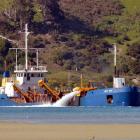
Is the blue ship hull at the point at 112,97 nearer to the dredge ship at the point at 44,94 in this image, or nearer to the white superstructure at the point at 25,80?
the dredge ship at the point at 44,94

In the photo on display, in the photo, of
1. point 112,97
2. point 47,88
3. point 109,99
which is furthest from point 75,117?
point 47,88

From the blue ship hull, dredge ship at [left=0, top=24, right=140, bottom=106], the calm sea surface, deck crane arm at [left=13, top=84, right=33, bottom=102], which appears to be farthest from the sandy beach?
deck crane arm at [left=13, top=84, right=33, bottom=102]

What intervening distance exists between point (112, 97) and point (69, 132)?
173ft

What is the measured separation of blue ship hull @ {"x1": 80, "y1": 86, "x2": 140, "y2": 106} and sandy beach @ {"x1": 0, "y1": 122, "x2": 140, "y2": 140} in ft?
151

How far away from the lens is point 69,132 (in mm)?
48281

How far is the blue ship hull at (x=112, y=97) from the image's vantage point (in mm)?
100312

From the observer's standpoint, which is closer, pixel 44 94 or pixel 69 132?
pixel 69 132

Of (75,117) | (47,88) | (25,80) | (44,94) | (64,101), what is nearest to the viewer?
(75,117)

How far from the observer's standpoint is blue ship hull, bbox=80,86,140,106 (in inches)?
3949

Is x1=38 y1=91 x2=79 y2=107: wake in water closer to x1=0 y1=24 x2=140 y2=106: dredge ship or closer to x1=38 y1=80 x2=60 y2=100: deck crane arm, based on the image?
x1=0 y1=24 x2=140 y2=106: dredge ship

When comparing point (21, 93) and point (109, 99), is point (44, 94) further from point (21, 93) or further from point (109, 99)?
point (109, 99)

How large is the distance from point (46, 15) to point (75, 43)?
1095cm

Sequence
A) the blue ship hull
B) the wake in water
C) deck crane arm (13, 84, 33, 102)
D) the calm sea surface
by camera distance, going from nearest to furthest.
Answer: the calm sea surface
the blue ship hull
deck crane arm (13, 84, 33, 102)
the wake in water

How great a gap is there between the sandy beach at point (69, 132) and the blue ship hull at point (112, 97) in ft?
151
